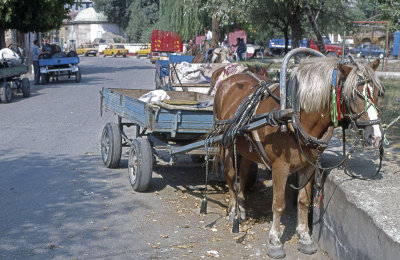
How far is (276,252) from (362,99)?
68.4 inches

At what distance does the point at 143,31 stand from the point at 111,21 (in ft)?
33.0

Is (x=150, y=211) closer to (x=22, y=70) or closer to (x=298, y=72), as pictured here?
(x=298, y=72)

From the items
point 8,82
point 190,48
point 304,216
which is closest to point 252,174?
point 304,216

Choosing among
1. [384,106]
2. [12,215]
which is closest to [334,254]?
[12,215]

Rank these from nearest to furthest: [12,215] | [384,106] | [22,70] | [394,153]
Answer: [12,215], [394,153], [384,106], [22,70]

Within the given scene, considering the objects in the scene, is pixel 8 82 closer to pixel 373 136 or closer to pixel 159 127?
pixel 159 127

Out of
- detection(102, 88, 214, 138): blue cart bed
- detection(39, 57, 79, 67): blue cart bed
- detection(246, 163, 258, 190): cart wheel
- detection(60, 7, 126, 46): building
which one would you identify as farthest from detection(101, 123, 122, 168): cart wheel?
detection(60, 7, 126, 46): building

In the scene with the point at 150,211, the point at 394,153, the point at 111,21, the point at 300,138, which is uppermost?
the point at 111,21

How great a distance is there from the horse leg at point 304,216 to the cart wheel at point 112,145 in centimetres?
355

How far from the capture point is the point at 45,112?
14172mm

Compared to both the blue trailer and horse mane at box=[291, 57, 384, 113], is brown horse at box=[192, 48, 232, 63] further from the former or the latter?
the blue trailer

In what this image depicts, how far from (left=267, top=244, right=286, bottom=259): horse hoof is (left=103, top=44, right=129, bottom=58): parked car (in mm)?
58989

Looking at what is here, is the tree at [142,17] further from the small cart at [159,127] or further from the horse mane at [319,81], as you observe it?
the horse mane at [319,81]

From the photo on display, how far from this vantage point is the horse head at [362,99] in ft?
13.3
